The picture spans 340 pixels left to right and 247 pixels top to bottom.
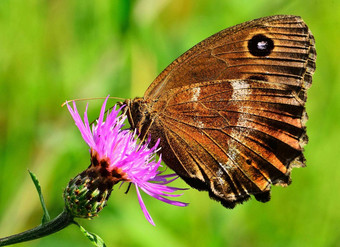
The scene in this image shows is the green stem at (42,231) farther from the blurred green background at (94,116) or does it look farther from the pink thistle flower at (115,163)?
the blurred green background at (94,116)

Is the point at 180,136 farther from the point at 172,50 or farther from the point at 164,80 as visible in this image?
the point at 172,50

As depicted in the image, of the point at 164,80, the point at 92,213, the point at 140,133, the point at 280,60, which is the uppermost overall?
the point at 280,60

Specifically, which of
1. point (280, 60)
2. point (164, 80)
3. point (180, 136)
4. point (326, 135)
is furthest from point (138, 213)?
point (326, 135)

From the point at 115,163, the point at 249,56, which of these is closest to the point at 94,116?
the point at 115,163

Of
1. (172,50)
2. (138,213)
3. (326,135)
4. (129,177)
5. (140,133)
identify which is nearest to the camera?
(129,177)

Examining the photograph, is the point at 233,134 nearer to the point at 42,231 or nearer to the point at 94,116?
the point at 94,116
